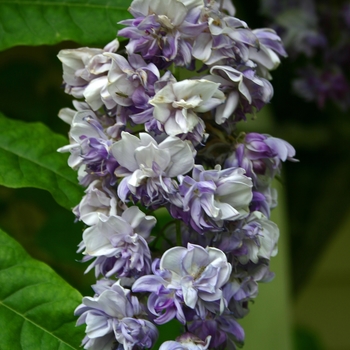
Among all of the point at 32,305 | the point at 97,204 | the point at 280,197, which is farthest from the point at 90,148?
the point at 280,197

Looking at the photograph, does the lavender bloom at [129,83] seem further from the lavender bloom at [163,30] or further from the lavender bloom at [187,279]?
the lavender bloom at [187,279]

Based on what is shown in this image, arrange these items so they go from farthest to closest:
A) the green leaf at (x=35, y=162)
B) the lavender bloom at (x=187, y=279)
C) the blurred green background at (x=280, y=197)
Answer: the blurred green background at (x=280, y=197) < the green leaf at (x=35, y=162) < the lavender bloom at (x=187, y=279)

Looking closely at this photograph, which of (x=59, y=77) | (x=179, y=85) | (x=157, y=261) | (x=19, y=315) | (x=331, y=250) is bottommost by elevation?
(x=331, y=250)

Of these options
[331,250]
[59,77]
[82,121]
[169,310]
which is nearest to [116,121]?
[82,121]

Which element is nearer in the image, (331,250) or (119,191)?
(119,191)

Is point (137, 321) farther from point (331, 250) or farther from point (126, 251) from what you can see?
point (331, 250)

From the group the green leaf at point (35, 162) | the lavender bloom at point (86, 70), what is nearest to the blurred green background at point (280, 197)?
the green leaf at point (35, 162)
